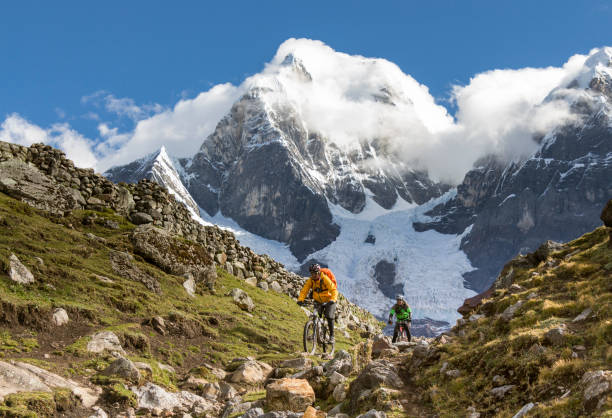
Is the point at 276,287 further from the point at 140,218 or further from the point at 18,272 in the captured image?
the point at 18,272

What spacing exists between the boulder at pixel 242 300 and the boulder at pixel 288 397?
63.1 feet

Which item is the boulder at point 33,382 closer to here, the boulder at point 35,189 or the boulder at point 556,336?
the boulder at point 556,336

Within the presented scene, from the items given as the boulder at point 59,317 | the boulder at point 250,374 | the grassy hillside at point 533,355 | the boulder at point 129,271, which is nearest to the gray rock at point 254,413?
the grassy hillside at point 533,355

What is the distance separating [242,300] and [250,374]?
14.8m

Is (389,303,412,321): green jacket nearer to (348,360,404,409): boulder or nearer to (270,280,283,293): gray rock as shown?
(348,360,404,409): boulder

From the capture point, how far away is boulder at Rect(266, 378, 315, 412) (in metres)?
13.0

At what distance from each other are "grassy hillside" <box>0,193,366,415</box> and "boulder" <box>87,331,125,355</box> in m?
0.31

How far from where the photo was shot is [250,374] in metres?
18.8

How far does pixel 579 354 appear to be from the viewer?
10.9 metres

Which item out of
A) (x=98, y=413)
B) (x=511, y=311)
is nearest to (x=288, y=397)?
(x=98, y=413)

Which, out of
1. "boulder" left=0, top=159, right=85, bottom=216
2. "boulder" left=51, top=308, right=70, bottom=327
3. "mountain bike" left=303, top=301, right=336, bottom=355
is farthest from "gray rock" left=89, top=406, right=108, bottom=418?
"boulder" left=0, top=159, right=85, bottom=216

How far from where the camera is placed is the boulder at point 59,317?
1809cm

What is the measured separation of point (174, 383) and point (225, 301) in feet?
48.5

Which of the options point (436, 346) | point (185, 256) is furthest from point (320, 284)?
point (185, 256)
